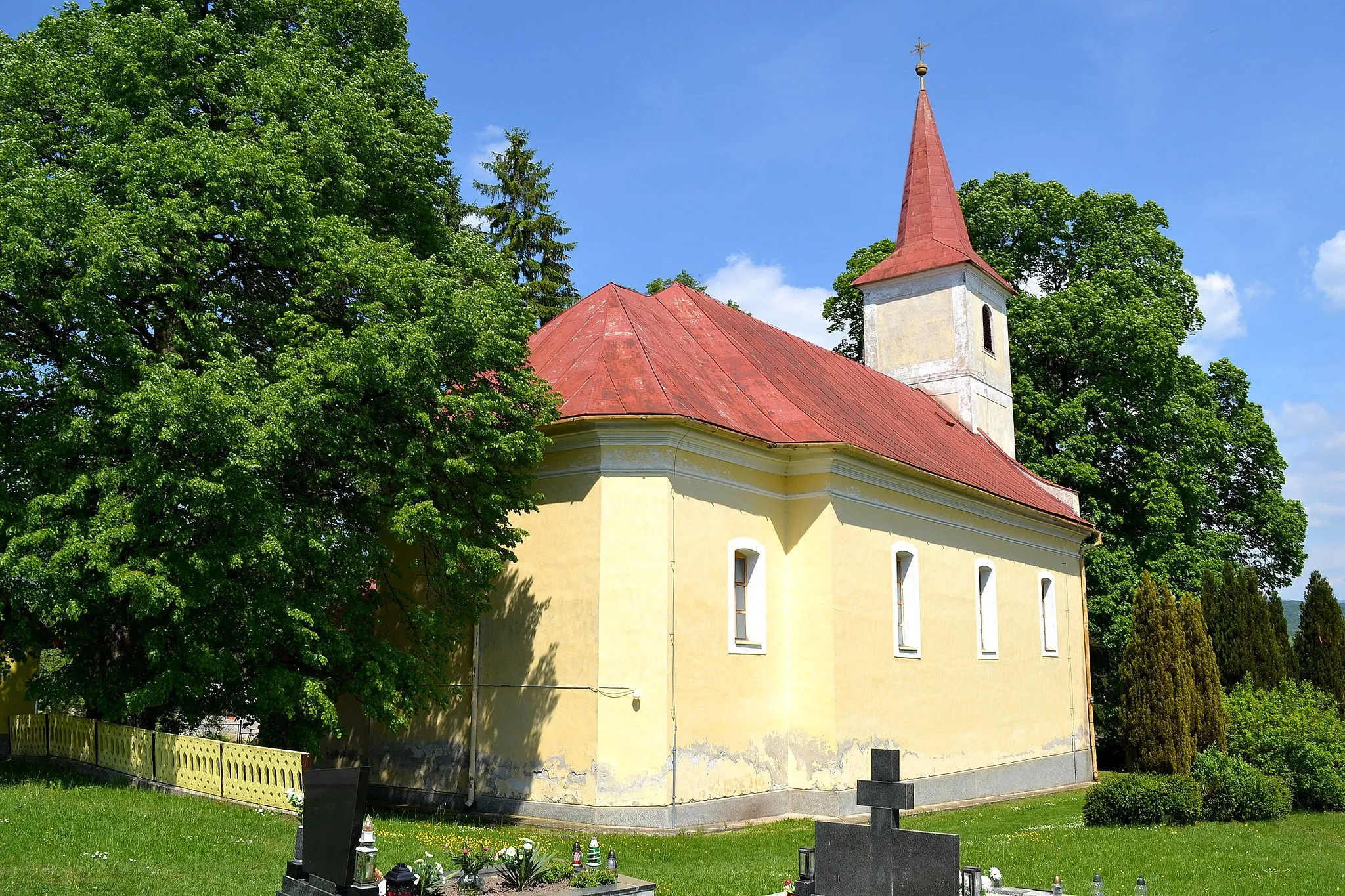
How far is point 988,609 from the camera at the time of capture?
22.7 metres

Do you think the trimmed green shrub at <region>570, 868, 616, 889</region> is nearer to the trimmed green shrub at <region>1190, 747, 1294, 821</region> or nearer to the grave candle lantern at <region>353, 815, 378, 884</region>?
the grave candle lantern at <region>353, 815, 378, 884</region>

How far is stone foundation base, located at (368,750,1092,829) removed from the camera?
14.8 metres

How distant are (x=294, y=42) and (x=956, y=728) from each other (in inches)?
637

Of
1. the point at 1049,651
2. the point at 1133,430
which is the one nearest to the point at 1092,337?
the point at 1133,430

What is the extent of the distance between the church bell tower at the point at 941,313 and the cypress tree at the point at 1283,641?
7.81 metres

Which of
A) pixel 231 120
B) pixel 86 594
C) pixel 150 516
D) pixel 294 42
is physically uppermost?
pixel 294 42

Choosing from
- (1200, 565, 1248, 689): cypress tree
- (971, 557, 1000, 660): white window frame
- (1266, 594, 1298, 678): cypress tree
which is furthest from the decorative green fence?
(1266, 594, 1298, 678): cypress tree

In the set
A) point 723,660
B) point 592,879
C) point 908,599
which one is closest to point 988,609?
point 908,599

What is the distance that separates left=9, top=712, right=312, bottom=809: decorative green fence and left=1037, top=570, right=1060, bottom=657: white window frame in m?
18.1

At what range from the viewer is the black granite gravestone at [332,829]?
791 centimetres

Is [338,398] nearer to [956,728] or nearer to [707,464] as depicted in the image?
[707,464]

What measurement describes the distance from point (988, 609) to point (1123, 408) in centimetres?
1133

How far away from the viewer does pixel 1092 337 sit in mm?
31094

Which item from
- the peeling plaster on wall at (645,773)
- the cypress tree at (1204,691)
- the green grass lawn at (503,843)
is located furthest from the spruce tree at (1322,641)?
the peeling plaster on wall at (645,773)
